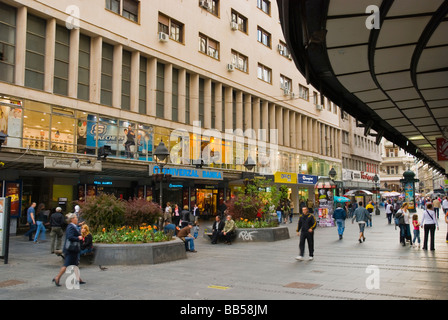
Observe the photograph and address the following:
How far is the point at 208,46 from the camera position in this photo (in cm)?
3488

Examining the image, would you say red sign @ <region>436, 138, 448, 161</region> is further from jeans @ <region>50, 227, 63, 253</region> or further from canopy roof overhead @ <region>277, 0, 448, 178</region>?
jeans @ <region>50, 227, 63, 253</region>

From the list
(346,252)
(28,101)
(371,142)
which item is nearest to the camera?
(346,252)

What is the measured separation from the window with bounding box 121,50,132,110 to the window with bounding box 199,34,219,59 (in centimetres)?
770

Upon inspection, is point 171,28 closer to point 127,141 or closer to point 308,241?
point 127,141

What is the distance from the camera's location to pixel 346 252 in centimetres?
1534

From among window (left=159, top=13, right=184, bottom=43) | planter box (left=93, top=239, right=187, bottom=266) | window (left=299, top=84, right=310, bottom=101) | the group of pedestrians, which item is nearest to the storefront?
window (left=159, top=13, right=184, bottom=43)

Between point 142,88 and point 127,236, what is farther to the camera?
point 142,88

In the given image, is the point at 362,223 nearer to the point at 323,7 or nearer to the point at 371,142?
the point at 323,7

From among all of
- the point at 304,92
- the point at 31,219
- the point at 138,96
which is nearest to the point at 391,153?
the point at 304,92

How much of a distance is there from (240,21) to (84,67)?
1907 centimetres

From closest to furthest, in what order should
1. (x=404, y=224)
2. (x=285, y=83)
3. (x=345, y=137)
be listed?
1. (x=404, y=224)
2. (x=285, y=83)
3. (x=345, y=137)

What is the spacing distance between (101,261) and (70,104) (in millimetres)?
13898

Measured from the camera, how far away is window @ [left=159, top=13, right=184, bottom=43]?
100 ft
